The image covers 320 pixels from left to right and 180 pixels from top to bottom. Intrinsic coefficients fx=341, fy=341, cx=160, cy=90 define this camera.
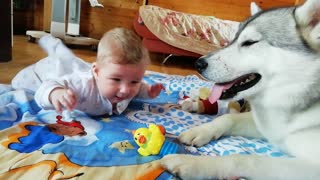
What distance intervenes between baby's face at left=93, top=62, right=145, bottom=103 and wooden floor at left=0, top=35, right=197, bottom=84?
0.66 metres

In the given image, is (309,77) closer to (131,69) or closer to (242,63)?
(242,63)

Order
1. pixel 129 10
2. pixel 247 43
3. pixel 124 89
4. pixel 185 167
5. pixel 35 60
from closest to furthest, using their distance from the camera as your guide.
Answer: pixel 185 167
pixel 247 43
pixel 124 89
pixel 35 60
pixel 129 10

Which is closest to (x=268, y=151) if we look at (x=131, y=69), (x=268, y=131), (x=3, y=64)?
(x=268, y=131)

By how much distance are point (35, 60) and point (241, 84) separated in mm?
1632

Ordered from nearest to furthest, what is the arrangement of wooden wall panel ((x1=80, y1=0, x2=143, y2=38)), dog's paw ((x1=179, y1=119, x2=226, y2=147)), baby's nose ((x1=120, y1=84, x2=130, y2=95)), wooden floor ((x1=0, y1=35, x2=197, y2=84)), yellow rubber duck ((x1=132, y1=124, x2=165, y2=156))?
yellow rubber duck ((x1=132, y1=124, x2=165, y2=156))
dog's paw ((x1=179, y1=119, x2=226, y2=147))
baby's nose ((x1=120, y1=84, x2=130, y2=95))
wooden floor ((x1=0, y1=35, x2=197, y2=84))
wooden wall panel ((x1=80, y1=0, x2=143, y2=38))

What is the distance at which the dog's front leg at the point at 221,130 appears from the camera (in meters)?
1.04

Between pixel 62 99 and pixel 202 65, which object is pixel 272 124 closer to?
pixel 202 65

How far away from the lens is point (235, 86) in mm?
1052

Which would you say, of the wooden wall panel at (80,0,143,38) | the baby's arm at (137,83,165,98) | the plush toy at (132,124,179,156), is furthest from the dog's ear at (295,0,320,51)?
the wooden wall panel at (80,0,143,38)

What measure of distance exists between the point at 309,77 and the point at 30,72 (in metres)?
1.08

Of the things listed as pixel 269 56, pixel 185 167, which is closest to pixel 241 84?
pixel 269 56

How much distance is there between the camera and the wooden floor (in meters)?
1.87

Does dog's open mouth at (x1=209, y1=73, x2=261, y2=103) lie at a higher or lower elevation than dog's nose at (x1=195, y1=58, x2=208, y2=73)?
lower

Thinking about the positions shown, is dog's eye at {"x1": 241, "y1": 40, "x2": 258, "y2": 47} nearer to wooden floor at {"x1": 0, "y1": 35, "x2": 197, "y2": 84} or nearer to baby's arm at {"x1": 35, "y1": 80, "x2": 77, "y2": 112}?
baby's arm at {"x1": 35, "y1": 80, "x2": 77, "y2": 112}
